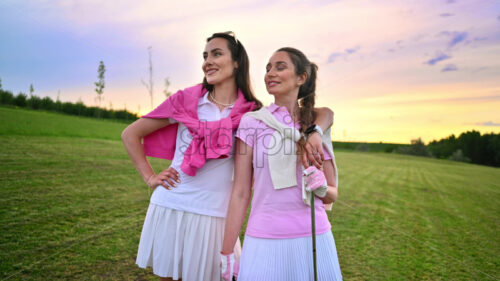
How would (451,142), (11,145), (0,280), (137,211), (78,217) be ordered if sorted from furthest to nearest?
(451,142)
(11,145)
(137,211)
(78,217)
(0,280)

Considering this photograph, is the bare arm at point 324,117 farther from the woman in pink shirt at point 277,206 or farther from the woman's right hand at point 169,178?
the woman's right hand at point 169,178

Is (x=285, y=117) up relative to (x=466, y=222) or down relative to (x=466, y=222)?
up

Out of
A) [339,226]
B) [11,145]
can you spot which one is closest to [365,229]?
[339,226]

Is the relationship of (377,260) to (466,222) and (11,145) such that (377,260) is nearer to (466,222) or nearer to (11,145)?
(466,222)

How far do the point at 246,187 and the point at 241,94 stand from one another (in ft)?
→ 2.69

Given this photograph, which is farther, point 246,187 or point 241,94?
point 241,94

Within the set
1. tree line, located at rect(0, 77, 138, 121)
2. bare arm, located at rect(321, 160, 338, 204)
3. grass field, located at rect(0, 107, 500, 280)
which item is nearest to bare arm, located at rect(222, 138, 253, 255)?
bare arm, located at rect(321, 160, 338, 204)

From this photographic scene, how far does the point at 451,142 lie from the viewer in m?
40.2

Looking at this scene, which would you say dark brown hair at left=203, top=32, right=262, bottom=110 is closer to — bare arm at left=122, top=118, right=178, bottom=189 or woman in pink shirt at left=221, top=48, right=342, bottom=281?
woman in pink shirt at left=221, top=48, right=342, bottom=281

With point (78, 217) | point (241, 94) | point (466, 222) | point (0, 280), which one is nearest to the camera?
point (241, 94)

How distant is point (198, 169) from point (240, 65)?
92 cm

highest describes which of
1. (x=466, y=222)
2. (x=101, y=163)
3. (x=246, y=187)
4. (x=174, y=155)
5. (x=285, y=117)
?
(x=285, y=117)

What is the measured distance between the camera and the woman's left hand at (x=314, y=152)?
6.17 feet

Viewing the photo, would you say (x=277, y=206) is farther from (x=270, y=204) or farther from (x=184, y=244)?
(x=184, y=244)
